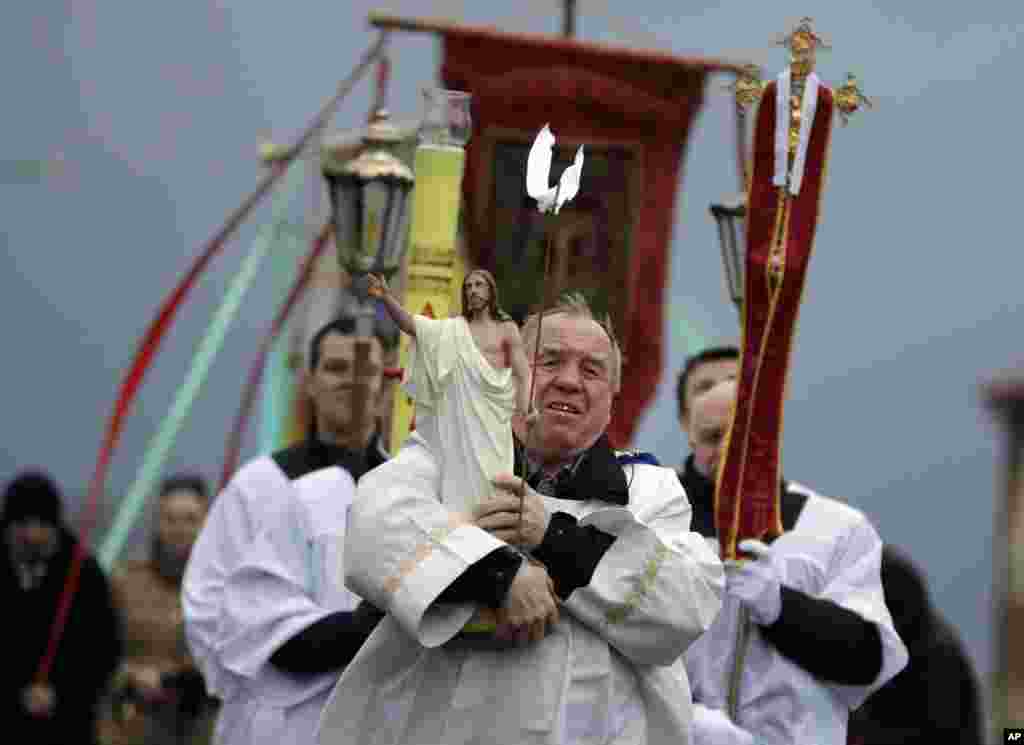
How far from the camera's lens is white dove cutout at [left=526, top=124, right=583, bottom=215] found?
19.4 feet

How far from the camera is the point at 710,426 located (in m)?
8.32

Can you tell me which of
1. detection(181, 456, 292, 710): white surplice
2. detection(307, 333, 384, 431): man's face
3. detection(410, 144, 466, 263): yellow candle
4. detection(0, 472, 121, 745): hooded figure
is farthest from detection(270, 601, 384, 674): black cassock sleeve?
detection(0, 472, 121, 745): hooded figure

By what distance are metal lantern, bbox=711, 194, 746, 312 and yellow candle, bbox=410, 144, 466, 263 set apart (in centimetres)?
114

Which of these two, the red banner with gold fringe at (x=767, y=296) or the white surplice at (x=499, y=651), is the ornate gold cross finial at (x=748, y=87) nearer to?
the red banner with gold fringe at (x=767, y=296)

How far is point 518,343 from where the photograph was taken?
6238 millimetres

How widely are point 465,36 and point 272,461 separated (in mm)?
11833

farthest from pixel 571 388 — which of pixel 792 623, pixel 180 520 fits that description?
pixel 180 520

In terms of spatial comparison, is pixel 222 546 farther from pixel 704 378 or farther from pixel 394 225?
pixel 704 378

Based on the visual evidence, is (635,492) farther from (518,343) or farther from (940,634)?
(940,634)

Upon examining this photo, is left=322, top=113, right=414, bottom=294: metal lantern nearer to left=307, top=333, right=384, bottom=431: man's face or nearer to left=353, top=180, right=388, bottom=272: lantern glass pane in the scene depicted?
left=353, top=180, right=388, bottom=272: lantern glass pane

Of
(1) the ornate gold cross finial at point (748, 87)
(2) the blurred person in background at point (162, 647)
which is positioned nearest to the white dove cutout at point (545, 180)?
(1) the ornate gold cross finial at point (748, 87)

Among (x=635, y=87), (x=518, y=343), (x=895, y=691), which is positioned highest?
(x=518, y=343)

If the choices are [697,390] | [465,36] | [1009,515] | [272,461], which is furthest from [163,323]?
[465,36]

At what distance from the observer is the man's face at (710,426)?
27.1 feet
